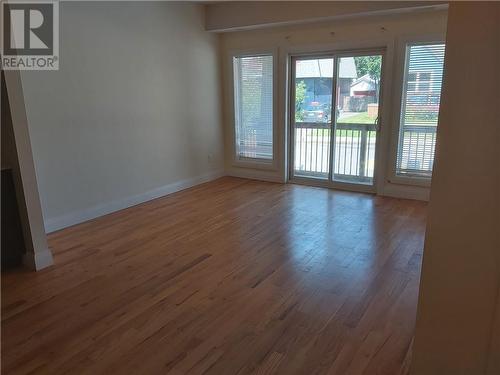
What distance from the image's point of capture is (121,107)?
448 centimetres

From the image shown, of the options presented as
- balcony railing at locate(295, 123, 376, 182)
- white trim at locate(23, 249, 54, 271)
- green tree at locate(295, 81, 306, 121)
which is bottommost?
white trim at locate(23, 249, 54, 271)

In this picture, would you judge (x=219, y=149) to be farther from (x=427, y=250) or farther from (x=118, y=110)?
(x=427, y=250)

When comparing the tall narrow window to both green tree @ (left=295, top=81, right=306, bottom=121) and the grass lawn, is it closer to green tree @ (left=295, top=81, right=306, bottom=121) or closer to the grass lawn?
green tree @ (left=295, top=81, right=306, bottom=121)

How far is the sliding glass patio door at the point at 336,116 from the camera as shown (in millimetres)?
5020

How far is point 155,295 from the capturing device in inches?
102

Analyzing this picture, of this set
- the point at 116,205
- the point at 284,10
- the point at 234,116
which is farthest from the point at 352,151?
the point at 116,205

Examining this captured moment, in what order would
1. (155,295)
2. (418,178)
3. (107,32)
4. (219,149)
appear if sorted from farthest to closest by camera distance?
(219,149), (418,178), (107,32), (155,295)

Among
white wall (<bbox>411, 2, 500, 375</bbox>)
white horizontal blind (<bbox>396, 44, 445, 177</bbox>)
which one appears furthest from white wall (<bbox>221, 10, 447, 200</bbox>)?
white wall (<bbox>411, 2, 500, 375</bbox>)

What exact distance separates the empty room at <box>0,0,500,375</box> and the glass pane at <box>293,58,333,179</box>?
0.03 meters

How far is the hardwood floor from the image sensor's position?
6.46ft

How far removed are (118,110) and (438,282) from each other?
4131 mm

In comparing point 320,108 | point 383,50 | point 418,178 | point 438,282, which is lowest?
point 418,178

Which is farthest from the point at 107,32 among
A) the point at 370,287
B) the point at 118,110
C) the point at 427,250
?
the point at 427,250

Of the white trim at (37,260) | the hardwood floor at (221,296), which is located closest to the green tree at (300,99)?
the hardwood floor at (221,296)
